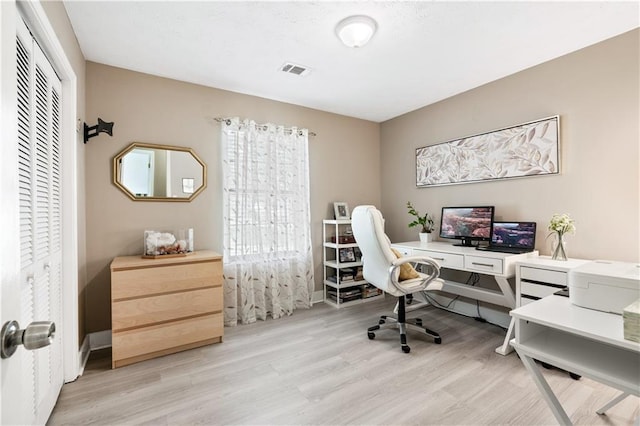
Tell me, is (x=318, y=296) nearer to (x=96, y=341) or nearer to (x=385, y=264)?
(x=385, y=264)

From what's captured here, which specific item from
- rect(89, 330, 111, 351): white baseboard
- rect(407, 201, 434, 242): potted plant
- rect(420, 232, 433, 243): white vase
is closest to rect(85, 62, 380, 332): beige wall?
rect(89, 330, 111, 351): white baseboard

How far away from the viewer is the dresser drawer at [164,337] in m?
2.19

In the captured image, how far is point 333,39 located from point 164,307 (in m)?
2.45

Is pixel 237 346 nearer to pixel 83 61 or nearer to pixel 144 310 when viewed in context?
pixel 144 310

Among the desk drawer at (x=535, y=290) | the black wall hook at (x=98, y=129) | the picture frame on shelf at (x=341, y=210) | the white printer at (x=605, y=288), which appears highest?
the black wall hook at (x=98, y=129)

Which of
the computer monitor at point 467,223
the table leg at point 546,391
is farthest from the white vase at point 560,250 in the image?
the table leg at point 546,391

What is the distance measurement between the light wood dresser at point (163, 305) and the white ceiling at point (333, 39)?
169 cm

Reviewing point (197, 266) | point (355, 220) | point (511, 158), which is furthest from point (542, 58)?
point (197, 266)

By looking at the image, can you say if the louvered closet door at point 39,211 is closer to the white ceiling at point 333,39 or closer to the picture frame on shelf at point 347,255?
the white ceiling at point 333,39

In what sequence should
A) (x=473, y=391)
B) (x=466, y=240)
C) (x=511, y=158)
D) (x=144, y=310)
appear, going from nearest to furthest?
(x=473, y=391)
(x=144, y=310)
(x=511, y=158)
(x=466, y=240)

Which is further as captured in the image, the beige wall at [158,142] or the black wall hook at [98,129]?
the beige wall at [158,142]

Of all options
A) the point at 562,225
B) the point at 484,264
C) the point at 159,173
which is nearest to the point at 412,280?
the point at 484,264

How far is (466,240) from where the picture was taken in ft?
10.0

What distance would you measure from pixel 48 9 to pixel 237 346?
8.30ft
